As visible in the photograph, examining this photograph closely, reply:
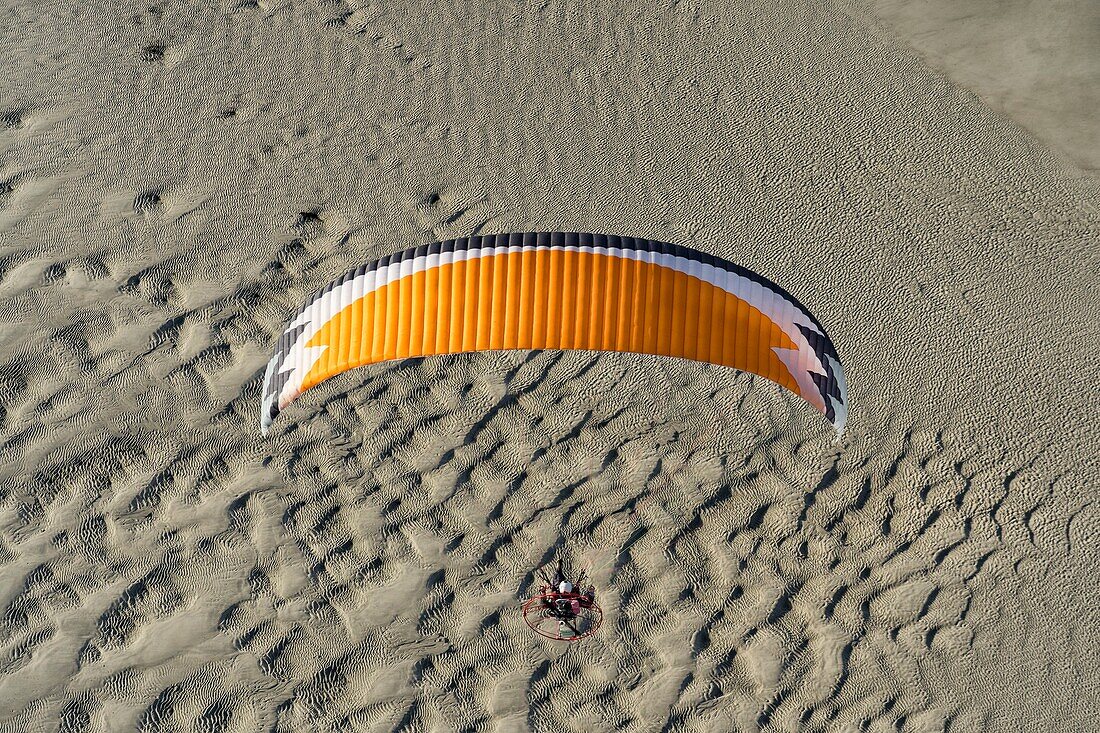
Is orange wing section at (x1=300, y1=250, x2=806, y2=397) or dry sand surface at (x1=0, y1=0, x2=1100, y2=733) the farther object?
dry sand surface at (x1=0, y1=0, x2=1100, y2=733)

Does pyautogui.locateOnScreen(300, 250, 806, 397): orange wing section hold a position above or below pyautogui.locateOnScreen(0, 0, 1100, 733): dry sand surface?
above

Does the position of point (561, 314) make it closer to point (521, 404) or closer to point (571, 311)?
point (571, 311)

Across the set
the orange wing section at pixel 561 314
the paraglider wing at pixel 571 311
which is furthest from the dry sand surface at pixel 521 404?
the orange wing section at pixel 561 314

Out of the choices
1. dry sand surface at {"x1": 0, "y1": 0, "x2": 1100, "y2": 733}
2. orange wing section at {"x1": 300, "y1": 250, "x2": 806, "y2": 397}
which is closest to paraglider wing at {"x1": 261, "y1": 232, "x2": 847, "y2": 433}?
orange wing section at {"x1": 300, "y1": 250, "x2": 806, "y2": 397}

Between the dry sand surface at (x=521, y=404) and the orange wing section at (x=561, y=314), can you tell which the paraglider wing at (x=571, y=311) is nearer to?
the orange wing section at (x=561, y=314)

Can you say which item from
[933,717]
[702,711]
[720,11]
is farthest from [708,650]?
[720,11]

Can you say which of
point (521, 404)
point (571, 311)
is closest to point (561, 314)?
point (571, 311)

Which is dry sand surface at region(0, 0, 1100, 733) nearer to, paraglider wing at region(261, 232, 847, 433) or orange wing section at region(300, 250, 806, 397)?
paraglider wing at region(261, 232, 847, 433)
